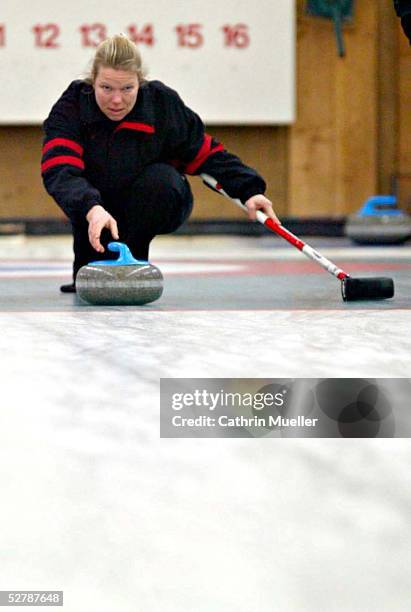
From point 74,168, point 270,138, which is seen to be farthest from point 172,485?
point 270,138

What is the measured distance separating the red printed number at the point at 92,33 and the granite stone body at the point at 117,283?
434cm

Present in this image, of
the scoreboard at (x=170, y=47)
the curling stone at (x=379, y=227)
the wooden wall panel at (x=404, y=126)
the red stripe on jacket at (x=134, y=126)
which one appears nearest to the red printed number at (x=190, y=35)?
the scoreboard at (x=170, y=47)

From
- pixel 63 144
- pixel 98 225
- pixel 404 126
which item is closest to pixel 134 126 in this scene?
pixel 63 144

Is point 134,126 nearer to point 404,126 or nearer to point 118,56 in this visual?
point 118,56

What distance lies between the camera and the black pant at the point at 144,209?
2.21 m

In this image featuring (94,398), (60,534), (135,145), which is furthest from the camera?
(135,145)

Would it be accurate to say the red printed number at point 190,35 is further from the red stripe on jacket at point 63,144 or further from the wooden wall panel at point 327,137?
the red stripe on jacket at point 63,144

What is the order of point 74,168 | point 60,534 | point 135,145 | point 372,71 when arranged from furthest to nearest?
point 372,71, point 135,145, point 74,168, point 60,534

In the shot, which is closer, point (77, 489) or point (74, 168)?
point (77, 489)

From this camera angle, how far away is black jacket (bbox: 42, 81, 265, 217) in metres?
2.11

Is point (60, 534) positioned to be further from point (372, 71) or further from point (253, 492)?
point (372, 71)

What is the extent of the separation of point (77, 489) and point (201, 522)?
0.35 feet

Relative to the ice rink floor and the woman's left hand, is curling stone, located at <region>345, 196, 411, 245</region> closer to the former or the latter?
the woman's left hand

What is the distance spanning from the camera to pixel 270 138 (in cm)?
634
